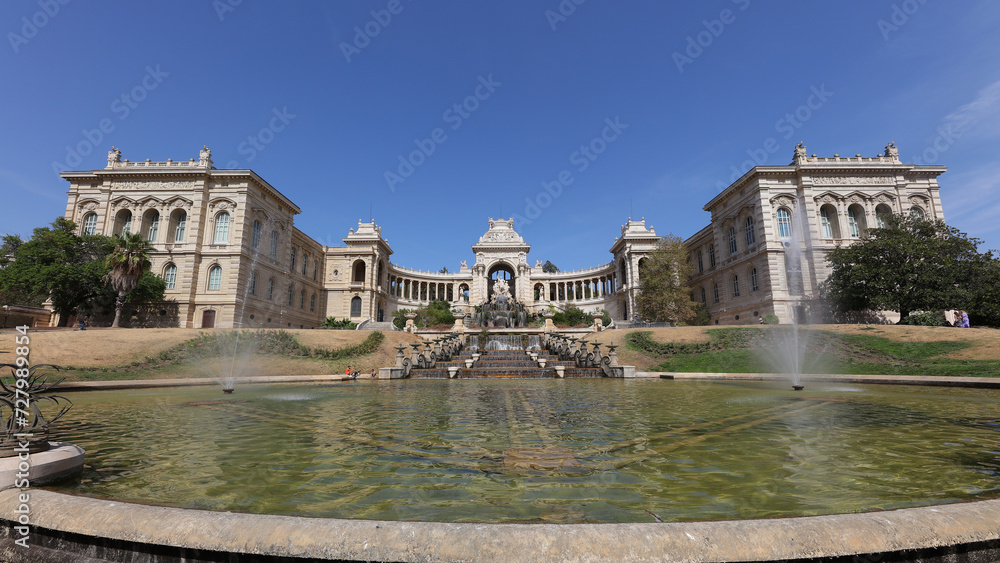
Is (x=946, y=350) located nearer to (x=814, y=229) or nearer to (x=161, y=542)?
(x=814, y=229)

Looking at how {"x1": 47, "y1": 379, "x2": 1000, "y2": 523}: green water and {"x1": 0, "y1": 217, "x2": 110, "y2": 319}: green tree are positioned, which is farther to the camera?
{"x1": 0, "y1": 217, "x2": 110, "y2": 319}: green tree

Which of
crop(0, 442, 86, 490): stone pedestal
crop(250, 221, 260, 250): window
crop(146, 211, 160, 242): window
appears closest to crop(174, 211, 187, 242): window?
crop(146, 211, 160, 242): window

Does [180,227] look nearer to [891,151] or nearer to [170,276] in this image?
[170,276]

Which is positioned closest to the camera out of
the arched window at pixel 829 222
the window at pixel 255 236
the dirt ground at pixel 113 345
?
the dirt ground at pixel 113 345

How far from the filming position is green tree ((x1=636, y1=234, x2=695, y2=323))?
45594 millimetres

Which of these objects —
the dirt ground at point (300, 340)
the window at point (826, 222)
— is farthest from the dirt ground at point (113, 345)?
the window at point (826, 222)

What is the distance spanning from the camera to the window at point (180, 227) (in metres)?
41.5

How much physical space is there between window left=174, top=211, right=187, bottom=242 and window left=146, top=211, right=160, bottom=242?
155cm

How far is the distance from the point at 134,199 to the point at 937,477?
55.5 metres

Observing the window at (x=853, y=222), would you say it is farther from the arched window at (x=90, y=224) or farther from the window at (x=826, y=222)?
the arched window at (x=90, y=224)

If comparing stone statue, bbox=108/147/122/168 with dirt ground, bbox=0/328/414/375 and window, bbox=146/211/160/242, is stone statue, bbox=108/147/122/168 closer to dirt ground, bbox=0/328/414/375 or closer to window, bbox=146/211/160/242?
window, bbox=146/211/160/242

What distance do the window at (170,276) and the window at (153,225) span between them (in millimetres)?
3603

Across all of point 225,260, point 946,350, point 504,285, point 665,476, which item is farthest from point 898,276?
point 225,260

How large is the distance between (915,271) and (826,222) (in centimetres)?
1180
